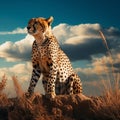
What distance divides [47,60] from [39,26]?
70 cm

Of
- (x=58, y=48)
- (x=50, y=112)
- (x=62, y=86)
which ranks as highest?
(x=58, y=48)

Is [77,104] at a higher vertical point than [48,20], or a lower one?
lower

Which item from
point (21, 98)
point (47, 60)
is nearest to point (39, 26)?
point (47, 60)

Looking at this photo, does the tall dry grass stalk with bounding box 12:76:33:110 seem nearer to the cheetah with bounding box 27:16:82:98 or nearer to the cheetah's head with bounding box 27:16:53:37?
the cheetah with bounding box 27:16:82:98

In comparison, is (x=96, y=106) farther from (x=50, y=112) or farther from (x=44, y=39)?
(x=44, y=39)

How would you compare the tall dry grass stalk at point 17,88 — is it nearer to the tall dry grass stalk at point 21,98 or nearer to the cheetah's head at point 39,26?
the tall dry grass stalk at point 21,98

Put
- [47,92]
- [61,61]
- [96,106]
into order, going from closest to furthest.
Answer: [96,106] → [47,92] → [61,61]

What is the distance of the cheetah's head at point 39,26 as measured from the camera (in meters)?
8.44

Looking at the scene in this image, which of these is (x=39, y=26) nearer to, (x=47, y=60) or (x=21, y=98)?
(x=47, y=60)

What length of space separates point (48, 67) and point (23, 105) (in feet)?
3.16

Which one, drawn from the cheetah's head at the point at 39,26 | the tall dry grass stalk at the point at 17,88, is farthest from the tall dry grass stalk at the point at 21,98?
the cheetah's head at the point at 39,26

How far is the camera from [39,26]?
336 inches

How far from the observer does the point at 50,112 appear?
785 cm

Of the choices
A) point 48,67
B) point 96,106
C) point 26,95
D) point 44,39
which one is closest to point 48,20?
point 44,39
